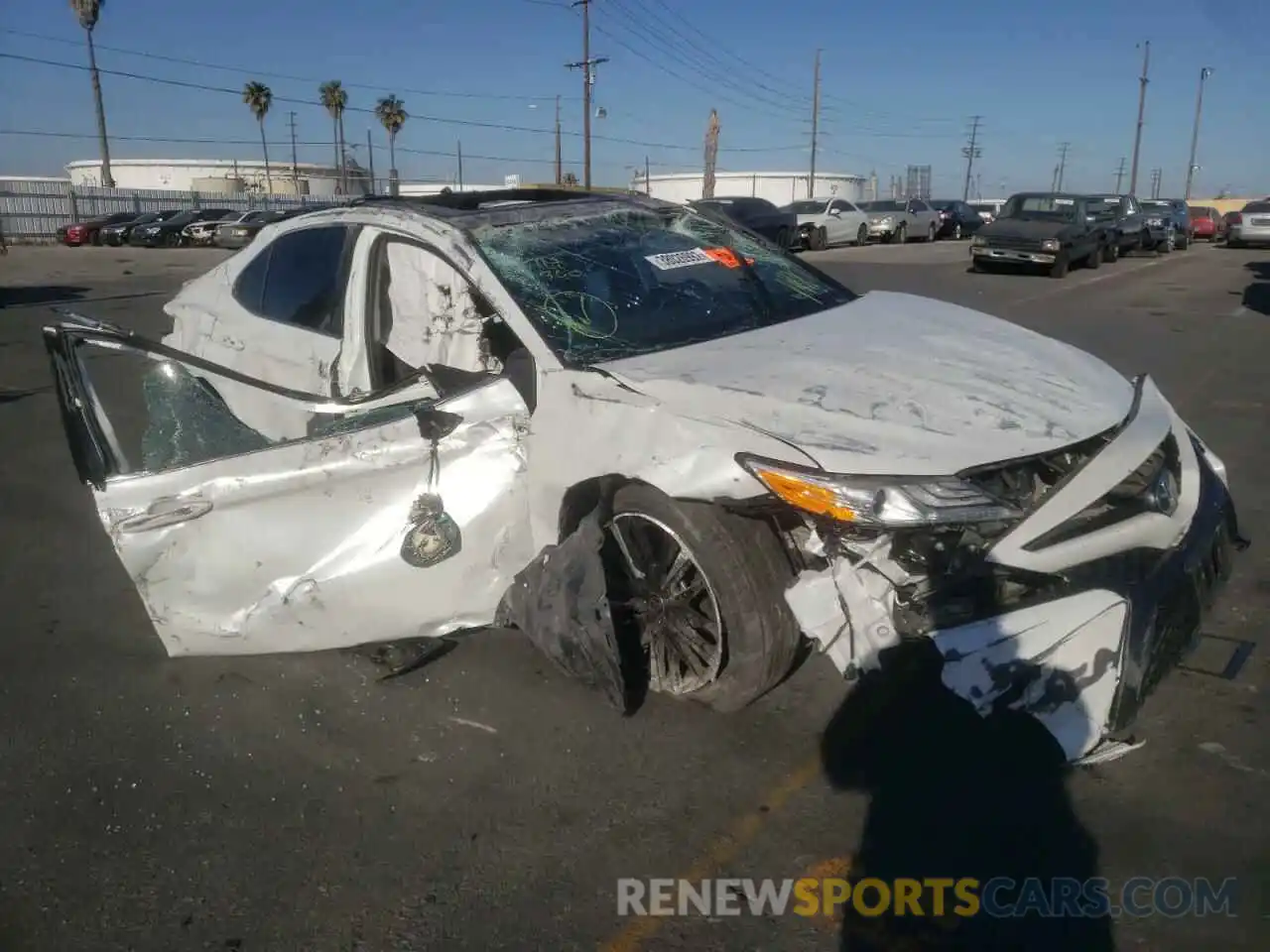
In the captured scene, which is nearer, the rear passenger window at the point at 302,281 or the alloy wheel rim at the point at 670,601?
the alloy wheel rim at the point at 670,601

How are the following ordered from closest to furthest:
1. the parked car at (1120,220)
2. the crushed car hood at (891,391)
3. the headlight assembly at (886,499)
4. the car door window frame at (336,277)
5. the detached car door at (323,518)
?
the headlight assembly at (886,499) < the crushed car hood at (891,391) < the detached car door at (323,518) < the car door window frame at (336,277) < the parked car at (1120,220)

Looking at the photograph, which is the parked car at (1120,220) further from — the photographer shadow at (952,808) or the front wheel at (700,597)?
the front wheel at (700,597)

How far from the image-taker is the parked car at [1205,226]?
43531 millimetres

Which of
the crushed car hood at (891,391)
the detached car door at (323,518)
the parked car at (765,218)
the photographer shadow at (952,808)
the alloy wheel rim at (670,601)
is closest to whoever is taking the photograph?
the photographer shadow at (952,808)

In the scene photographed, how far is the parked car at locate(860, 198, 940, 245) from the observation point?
36.6 m

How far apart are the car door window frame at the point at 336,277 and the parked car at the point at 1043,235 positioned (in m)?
18.9

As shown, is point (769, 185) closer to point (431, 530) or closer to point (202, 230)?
point (202, 230)

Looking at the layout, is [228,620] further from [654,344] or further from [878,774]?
[878,774]

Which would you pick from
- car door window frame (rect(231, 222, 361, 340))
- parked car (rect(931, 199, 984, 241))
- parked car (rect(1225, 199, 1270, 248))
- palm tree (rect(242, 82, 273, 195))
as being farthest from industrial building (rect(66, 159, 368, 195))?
car door window frame (rect(231, 222, 361, 340))

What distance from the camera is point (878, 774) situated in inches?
121

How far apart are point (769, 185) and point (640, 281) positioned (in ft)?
248

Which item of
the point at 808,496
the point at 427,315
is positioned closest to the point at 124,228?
the point at 427,315

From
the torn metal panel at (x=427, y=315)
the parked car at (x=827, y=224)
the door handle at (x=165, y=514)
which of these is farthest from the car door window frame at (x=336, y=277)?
the parked car at (x=827, y=224)

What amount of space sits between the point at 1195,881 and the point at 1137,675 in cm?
51
